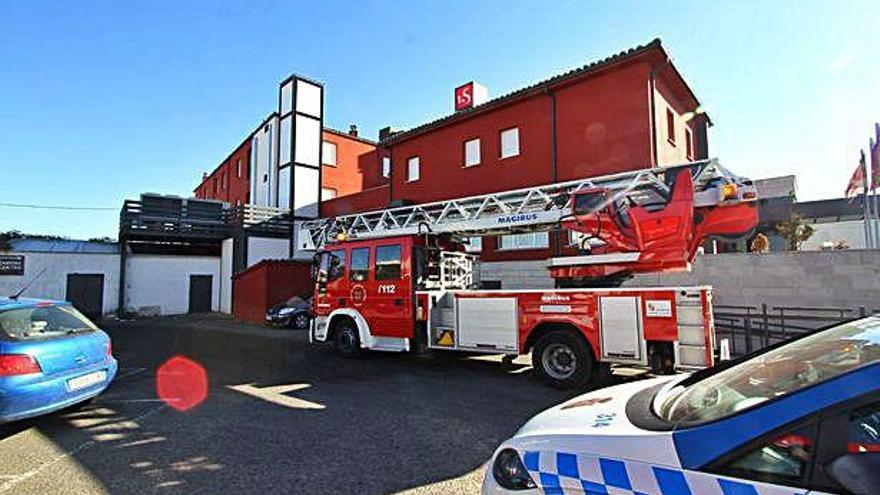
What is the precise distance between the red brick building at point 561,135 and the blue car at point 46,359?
10.6m

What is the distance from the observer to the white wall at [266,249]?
912 inches

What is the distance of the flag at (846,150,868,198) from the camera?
49.8 feet

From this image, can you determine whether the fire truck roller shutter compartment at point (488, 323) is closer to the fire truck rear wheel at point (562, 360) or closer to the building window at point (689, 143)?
the fire truck rear wheel at point (562, 360)

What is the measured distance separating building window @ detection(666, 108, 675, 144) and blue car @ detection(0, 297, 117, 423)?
14.7 metres

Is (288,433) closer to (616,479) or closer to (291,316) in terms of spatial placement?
(616,479)

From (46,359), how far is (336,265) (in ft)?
18.2

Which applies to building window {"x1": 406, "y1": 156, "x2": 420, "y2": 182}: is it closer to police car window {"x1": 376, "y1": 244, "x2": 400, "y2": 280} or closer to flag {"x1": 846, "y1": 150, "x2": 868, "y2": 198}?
police car window {"x1": 376, "y1": 244, "x2": 400, "y2": 280}

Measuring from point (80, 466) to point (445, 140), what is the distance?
15.9 m

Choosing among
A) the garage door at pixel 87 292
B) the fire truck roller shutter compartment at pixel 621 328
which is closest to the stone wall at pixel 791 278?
the fire truck roller shutter compartment at pixel 621 328

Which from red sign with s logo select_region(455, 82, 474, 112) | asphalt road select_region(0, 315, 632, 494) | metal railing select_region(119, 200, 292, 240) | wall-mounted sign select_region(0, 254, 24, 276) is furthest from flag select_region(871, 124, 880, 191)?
wall-mounted sign select_region(0, 254, 24, 276)

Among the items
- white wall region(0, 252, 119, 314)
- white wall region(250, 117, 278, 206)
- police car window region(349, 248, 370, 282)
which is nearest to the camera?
police car window region(349, 248, 370, 282)

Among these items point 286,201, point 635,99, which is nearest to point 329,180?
point 286,201

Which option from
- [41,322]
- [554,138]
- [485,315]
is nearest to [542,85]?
[554,138]

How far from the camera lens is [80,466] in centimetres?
436
